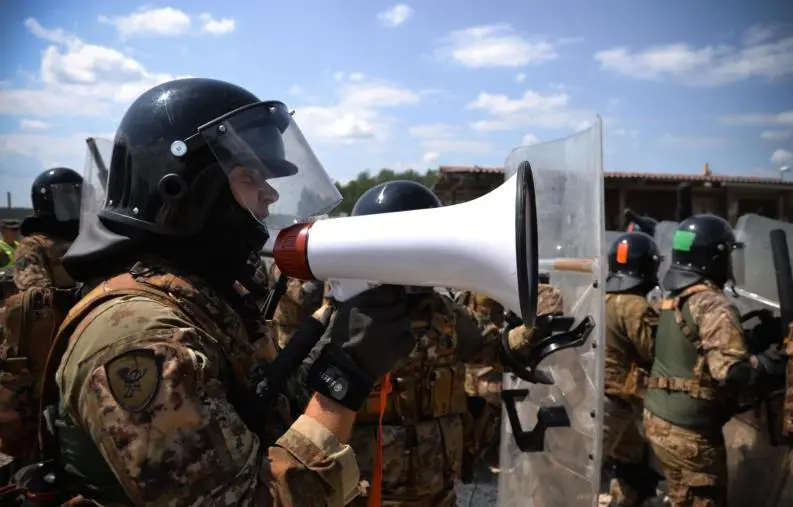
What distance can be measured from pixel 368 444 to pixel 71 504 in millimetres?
1815

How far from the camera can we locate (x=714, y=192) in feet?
55.6

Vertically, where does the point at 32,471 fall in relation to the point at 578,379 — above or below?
above

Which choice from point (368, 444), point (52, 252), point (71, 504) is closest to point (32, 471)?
point (71, 504)

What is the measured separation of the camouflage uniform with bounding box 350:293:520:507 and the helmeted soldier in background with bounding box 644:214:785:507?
207 centimetres

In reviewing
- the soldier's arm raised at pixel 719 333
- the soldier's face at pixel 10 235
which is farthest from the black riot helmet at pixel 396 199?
the soldier's face at pixel 10 235

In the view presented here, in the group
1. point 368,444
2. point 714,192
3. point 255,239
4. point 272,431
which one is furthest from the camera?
point 714,192

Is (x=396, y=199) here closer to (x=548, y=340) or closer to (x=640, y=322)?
(x=548, y=340)

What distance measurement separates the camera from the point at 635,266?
562 cm

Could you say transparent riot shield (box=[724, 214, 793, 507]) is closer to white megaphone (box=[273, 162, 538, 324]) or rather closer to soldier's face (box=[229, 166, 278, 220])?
white megaphone (box=[273, 162, 538, 324])

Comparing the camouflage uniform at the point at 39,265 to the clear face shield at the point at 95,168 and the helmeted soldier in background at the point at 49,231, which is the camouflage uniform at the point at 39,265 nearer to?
the helmeted soldier in background at the point at 49,231

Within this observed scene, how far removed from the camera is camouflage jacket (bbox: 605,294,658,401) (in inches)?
211

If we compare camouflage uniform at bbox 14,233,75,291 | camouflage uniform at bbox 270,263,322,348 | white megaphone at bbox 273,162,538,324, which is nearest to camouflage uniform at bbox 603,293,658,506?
camouflage uniform at bbox 270,263,322,348

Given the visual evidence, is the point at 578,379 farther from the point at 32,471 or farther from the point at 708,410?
the point at 32,471

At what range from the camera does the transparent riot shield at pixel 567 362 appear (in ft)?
10.2
